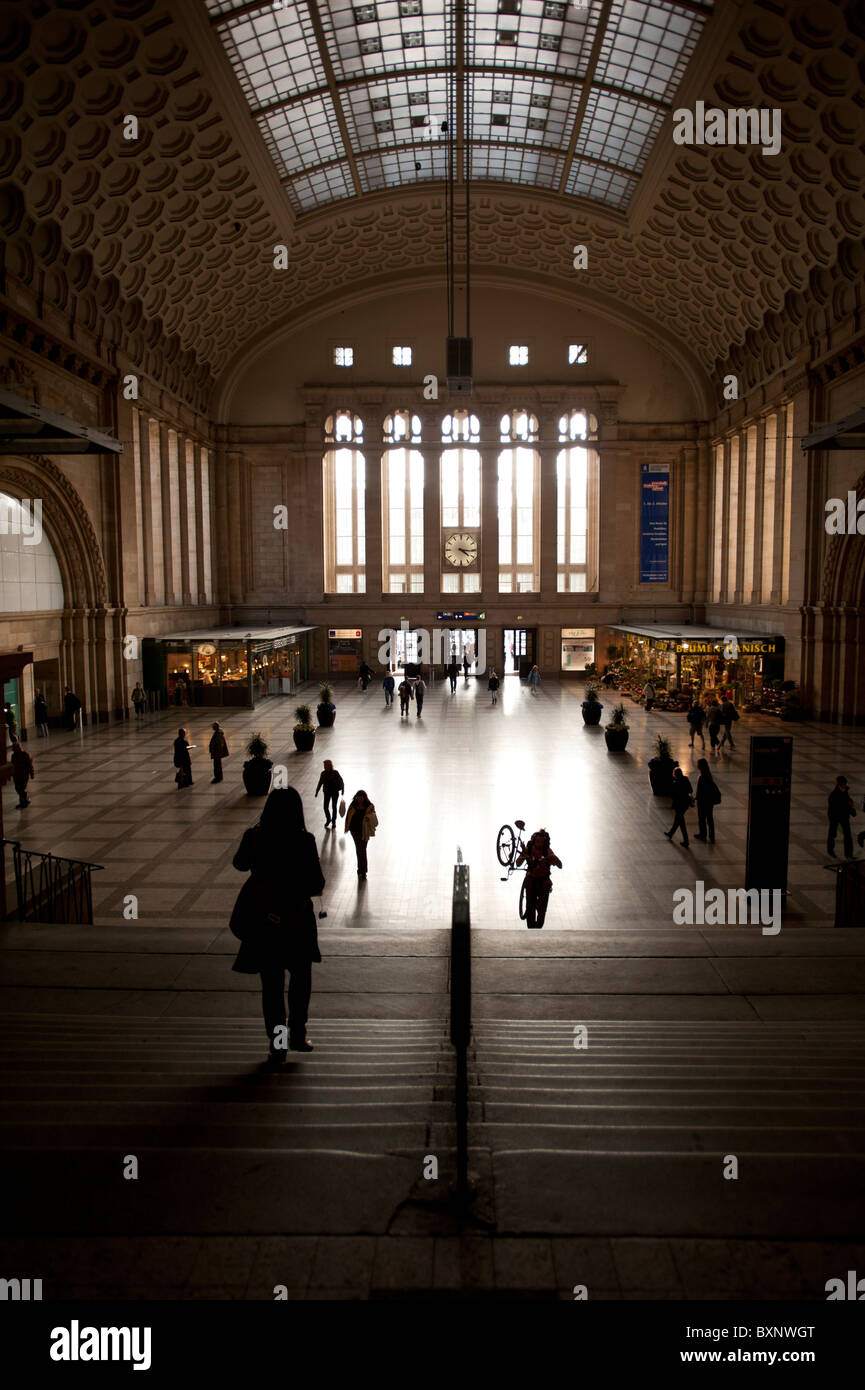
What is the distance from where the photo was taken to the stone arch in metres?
22.8

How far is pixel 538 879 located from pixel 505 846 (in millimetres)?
2967

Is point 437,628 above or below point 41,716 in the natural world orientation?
above

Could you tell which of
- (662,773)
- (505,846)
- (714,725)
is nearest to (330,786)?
(505,846)

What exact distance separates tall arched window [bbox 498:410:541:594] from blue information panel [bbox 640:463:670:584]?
4.71 m

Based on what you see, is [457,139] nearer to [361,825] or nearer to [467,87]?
[467,87]

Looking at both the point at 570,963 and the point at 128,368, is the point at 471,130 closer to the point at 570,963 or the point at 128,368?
the point at 128,368

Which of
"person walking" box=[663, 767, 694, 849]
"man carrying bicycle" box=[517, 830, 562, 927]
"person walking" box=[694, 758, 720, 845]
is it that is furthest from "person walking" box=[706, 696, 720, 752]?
"man carrying bicycle" box=[517, 830, 562, 927]

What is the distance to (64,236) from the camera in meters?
23.4

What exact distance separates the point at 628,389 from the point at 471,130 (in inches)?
526

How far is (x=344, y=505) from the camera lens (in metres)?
41.8

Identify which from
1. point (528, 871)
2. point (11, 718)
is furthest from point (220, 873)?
point (11, 718)

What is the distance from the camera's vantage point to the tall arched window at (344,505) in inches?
1604

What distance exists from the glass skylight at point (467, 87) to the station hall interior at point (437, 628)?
17cm

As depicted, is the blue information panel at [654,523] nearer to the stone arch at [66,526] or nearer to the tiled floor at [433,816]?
the tiled floor at [433,816]
